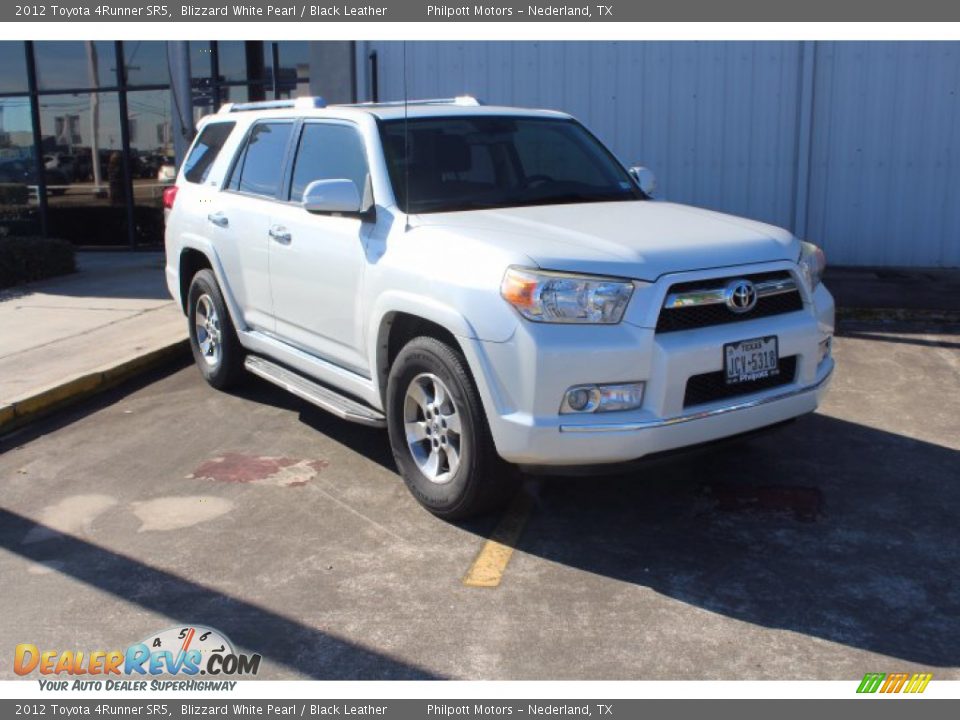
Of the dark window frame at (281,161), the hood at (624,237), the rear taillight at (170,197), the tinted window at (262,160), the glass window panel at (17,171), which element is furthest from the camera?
the glass window panel at (17,171)

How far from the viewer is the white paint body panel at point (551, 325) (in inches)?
160

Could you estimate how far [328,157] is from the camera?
5688 millimetres

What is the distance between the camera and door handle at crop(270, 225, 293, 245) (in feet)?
19.0

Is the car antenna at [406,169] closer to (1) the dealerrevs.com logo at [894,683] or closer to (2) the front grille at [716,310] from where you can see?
(2) the front grille at [716,310]

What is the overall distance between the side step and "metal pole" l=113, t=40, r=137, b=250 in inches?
367

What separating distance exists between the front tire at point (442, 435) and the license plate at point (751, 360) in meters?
1.08

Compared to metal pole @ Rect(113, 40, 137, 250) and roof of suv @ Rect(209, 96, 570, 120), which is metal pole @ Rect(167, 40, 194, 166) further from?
roof of suv @ Rect(209, 96, 570, 120)

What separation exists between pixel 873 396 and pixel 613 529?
2962mm

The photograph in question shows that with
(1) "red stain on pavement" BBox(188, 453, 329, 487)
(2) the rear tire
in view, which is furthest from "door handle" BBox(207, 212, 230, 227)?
(1) "red stain on pavement" BBox(188, 453, 329, 487)

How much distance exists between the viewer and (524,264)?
4.12 metres

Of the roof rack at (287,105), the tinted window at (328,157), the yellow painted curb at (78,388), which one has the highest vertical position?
the roof rack at (287,105)

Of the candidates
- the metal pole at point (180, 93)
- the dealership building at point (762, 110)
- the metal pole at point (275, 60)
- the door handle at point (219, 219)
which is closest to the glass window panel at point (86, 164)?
the metal pole at point (180, 93)
